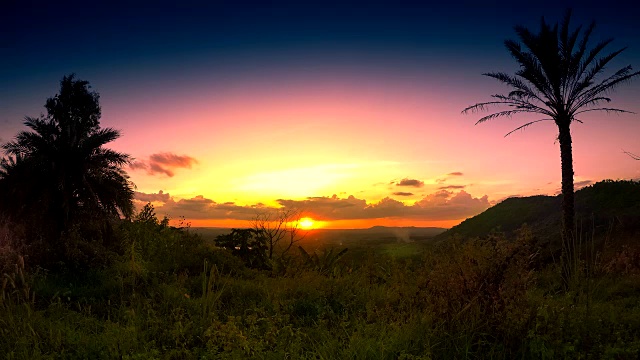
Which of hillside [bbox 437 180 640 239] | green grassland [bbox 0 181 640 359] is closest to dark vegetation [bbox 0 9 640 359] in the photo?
green grassland [bbox 0 181 640 359]

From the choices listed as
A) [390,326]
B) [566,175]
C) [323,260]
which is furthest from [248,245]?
[566,175]

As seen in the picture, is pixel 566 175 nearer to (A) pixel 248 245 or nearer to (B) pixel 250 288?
(A) pixel 248 245

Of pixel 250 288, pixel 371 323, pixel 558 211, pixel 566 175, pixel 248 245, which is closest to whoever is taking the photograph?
pixel 371 323

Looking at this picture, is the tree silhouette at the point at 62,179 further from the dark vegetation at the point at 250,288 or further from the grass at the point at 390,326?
the grass at the point at 390,326

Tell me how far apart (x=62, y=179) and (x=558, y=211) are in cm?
3361

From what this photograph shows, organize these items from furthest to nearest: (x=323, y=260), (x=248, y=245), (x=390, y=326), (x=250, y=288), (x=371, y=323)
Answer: (x=248, y=245) → (x=323, y=260) → (x=250, y=288) → (x=371, y=323) → (x=390, y=326)

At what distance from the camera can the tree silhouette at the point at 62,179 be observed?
44.5ft

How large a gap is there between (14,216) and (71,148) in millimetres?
2473

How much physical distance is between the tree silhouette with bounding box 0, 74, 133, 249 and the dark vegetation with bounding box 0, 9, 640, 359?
4cm

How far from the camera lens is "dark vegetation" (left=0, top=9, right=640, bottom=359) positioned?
5.51m

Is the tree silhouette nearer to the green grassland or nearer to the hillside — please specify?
the green grassland

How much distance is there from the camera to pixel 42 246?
12.9m

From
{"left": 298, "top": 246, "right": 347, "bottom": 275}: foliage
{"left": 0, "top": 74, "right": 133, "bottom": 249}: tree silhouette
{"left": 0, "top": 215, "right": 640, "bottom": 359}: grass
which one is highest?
{"left": 0, "top": 74, "right": 133, "bottom": 249}: tree silhouette

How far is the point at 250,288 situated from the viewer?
951 centimetres
